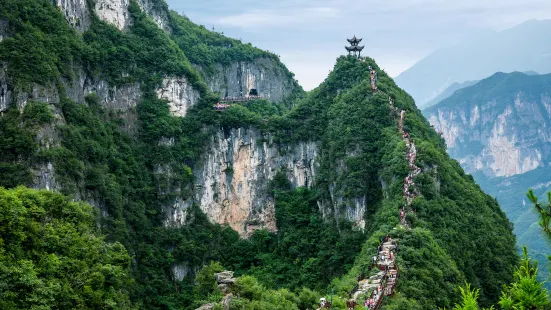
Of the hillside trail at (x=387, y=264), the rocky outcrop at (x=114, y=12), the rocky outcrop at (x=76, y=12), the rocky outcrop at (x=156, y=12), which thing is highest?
the rocky outcrop at (x=156, y=12)

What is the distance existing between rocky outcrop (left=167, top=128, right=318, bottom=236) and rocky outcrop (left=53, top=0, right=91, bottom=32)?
12.1 meters

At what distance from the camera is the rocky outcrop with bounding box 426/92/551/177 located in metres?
123

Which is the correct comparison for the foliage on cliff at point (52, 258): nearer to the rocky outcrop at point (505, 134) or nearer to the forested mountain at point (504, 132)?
the forested mountain at point (504, 132)

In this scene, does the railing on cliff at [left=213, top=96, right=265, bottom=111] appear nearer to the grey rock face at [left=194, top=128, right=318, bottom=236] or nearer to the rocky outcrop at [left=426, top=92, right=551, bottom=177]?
the grey rock face at [left=194, top=128, right=318, bottom=236]

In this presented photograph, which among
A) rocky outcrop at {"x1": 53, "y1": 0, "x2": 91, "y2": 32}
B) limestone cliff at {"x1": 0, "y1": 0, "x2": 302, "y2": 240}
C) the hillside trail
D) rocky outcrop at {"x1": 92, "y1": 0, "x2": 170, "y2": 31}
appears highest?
rocky outcrop at {"x1": 92, "y1": 0, "x2": 170, "y2": 31}

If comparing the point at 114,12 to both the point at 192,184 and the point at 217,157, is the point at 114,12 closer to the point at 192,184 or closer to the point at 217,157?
the point at 217,157

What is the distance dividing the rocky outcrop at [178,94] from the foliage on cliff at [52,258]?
1962cm

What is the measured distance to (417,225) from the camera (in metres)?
31.8

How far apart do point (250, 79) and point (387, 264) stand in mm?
39924

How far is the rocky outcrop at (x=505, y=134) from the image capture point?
12293cm

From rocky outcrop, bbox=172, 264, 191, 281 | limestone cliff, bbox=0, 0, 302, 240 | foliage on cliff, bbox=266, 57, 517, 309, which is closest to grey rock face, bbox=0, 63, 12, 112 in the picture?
limestone cliff, bbox=0, 0, 302, 240

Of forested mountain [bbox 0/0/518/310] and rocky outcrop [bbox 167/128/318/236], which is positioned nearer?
forested mountain [bbox 0/0/518/310]

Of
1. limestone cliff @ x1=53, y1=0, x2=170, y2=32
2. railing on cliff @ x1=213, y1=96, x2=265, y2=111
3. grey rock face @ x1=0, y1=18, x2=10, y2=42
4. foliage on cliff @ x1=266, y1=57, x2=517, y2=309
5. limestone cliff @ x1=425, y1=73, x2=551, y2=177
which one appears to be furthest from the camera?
limestone cliff @ x1=425, y1=73, x2=551, y2=177

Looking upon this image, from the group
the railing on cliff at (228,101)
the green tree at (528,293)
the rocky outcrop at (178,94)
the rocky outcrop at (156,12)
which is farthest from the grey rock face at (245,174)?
the green tree at (528,293)
